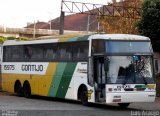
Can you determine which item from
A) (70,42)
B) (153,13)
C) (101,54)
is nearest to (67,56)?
(70,42)

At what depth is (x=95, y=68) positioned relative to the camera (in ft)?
73.7

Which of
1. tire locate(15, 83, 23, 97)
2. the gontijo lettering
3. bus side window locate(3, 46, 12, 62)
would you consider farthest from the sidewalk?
bus side window locate(3, 46, 12, 62)

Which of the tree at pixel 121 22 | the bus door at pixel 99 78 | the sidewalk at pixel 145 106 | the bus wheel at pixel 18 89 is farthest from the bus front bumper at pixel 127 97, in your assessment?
the tree at pixel 121 22

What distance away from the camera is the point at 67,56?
2500 cm

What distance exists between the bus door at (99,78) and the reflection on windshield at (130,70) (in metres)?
0.44

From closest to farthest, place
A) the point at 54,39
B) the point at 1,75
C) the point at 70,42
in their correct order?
the point at 70,42
the point at 54,39
the point at 1,75

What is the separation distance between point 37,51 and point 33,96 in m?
4.03

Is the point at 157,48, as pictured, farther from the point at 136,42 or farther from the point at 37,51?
the point at 136,42

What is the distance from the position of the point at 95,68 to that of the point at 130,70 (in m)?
1.55

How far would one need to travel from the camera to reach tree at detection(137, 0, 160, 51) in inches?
1473

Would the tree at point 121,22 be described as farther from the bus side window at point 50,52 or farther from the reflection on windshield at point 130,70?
the reflection on windshield at point 130,70

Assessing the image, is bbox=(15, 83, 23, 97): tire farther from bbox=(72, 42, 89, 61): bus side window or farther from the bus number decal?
bbox=(72, 42, 89, 61): bus side window

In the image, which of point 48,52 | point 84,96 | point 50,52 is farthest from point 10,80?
point 84,96

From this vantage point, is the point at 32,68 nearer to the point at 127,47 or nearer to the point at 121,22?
the point at 127,47
